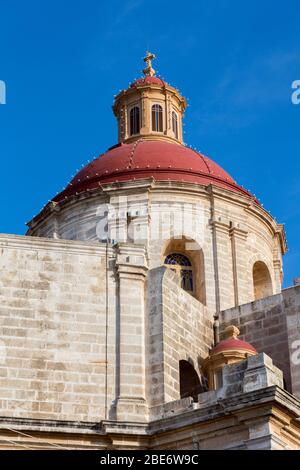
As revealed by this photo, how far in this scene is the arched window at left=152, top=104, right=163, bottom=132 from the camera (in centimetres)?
3647

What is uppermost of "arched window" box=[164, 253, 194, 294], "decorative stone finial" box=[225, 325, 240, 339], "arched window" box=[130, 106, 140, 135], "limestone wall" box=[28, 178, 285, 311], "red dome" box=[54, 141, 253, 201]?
"arched window" box=[130, 106, 140, 135]

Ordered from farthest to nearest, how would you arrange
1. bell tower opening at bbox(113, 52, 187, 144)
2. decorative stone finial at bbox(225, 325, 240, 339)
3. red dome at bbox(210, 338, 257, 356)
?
1. bell tower opening at bbox(113, 52, 187, 144)
2. decorative stone finial at bbox(225, 325, 240, 339)
3. red dome at bbox(210, 338, 257, 356)

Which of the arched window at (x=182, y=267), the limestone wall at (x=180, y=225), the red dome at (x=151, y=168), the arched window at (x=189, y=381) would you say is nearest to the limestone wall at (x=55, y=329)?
the arched window at (x=189, y=381)

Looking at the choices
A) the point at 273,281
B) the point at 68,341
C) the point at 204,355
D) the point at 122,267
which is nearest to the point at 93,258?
the point at 122,267

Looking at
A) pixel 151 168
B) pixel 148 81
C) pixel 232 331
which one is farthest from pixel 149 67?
pixel 232 331

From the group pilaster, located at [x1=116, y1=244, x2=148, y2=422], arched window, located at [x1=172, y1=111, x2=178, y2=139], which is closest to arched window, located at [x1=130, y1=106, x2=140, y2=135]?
arched window, located at [x1=172, y1=111, x2=178, y2=139]

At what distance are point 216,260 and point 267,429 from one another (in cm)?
986

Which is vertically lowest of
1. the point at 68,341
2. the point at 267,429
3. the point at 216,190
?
the point at 267,429

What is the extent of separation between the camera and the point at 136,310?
966 inches

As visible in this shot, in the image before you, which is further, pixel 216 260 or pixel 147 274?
pixel 216 260

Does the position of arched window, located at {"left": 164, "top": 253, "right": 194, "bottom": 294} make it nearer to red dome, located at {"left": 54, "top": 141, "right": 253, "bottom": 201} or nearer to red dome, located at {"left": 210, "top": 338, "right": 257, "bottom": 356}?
red dome, located at {"left": 54, "top": 141, "right": 253, "bottom": 201}

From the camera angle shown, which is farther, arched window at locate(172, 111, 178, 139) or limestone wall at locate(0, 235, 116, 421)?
arched window at locate(172, 111, 178, 139)

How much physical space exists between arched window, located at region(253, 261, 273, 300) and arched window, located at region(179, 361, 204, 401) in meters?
6.22

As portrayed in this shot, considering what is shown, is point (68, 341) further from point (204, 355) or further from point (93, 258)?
point (204, 355)
